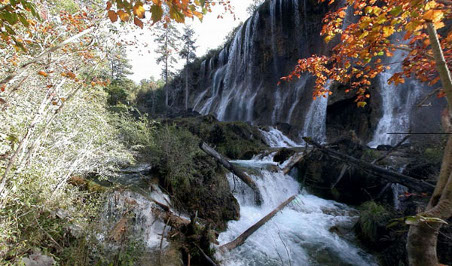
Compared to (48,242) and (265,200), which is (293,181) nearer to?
(265,200)

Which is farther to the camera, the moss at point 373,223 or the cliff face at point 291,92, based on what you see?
the cliff face at point 291,92

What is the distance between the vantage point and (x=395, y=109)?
43.8 ft

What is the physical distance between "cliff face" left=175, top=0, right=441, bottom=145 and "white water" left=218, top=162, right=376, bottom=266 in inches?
310

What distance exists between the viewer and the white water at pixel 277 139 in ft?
48.1

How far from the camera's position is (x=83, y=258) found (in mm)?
2711

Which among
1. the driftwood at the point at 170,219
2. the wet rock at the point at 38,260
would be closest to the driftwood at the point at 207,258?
the driftwood at the point at 170,219

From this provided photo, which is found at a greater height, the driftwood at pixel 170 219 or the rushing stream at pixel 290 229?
the driftwood at pixel 170 219

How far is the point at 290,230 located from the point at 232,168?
2.47 m

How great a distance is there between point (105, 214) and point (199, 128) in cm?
964

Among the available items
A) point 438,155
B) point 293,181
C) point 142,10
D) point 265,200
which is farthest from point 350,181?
point 142,10

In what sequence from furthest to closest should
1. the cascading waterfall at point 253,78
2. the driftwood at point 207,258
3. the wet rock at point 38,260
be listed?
the cascading waterfall at point 253,78
the driftwood at point 207,258
the wet rock at point 38,260

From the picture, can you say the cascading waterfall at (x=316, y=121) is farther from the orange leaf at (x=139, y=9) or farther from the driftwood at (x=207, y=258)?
the orange leaf at (x=139, y=9)

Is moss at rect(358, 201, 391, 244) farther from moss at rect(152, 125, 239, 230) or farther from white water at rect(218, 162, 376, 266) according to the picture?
moss at rect(152, 125, 239, 230)

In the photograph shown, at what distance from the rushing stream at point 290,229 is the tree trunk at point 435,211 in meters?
1.82
